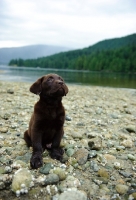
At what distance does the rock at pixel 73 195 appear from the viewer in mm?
3276

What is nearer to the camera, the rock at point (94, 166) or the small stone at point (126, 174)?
the small stone at point (126, 174)

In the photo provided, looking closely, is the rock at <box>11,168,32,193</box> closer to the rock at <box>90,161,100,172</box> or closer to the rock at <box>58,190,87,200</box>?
the rock at <box>58,190,87,200</box>

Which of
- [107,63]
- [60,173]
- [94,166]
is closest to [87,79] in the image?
[94,166]

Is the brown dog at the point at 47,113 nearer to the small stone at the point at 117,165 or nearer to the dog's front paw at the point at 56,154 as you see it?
the dog's front paw at the point at 56,154

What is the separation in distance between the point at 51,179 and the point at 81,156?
1.16 m

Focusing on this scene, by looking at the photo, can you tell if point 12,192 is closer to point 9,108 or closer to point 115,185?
point 115,185

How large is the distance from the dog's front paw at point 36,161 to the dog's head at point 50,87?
123 centimetres

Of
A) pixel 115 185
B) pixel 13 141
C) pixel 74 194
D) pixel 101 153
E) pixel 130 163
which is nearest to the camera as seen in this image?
pixel 74 194

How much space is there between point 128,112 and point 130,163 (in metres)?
6.27

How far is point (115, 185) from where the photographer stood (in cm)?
385

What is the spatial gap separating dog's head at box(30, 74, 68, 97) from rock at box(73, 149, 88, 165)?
138 cm

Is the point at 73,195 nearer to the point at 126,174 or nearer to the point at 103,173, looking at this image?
the point at 103,173

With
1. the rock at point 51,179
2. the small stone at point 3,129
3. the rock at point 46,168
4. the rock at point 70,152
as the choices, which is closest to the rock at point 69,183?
the rock at point 51,179

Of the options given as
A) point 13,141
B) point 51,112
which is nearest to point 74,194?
point 51,112
